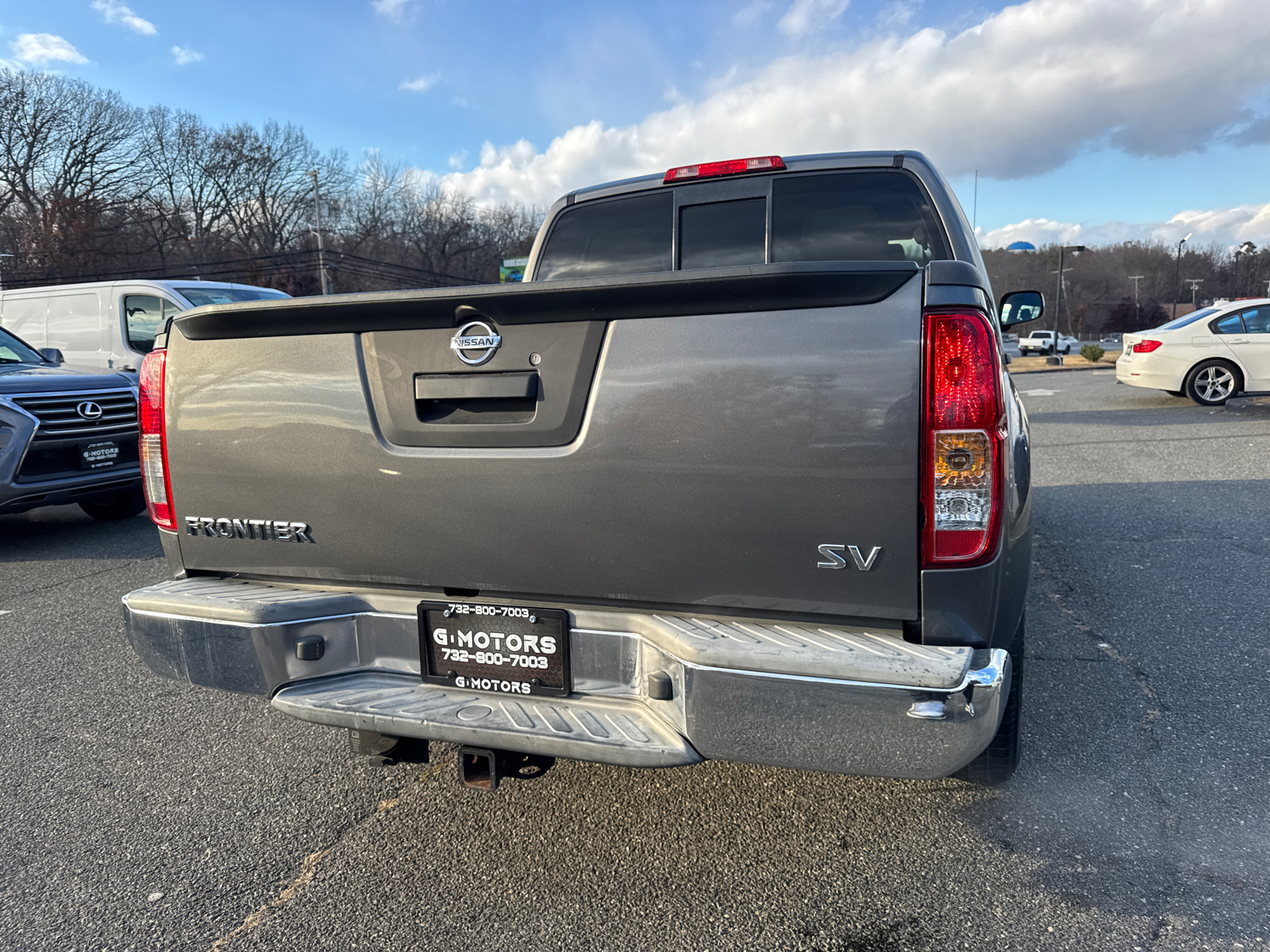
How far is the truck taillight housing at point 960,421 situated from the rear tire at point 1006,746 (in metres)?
0.78

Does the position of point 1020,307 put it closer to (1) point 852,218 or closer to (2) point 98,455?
(1) point 852,218

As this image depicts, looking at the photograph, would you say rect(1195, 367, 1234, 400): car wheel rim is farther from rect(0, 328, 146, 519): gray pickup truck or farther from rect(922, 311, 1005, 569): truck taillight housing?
rect(0, 328, 146, 519): gray pickup truck

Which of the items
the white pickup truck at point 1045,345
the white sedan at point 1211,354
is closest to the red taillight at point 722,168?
the white sedan at point 1211,354

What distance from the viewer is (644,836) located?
2494mm

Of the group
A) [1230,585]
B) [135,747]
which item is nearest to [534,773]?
[135,747]

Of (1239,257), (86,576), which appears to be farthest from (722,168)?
(1239,257)

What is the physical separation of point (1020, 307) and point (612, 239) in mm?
2200

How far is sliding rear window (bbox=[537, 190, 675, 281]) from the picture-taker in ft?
12.7

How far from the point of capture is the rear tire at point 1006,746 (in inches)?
95.3


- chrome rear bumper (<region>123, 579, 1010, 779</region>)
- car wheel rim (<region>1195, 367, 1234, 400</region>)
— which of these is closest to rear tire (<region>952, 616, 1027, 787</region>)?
chrome rear bumper (<region>123, 579, 1010, 779</region>)

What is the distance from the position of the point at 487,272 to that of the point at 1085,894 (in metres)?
69.5

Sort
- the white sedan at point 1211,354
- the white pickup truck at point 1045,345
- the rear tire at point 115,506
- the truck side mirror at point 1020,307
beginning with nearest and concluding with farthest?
the truck side mirror at point 1020,307 < the rear tire at point 115,506 < the white sedan at point 1211,354 < the white pickup truck at point 1045,345

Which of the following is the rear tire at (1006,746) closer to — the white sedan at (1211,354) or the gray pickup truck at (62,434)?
the gray pickup truck at (62,434)

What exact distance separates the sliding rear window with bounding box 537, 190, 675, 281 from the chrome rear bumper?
2123 mm
